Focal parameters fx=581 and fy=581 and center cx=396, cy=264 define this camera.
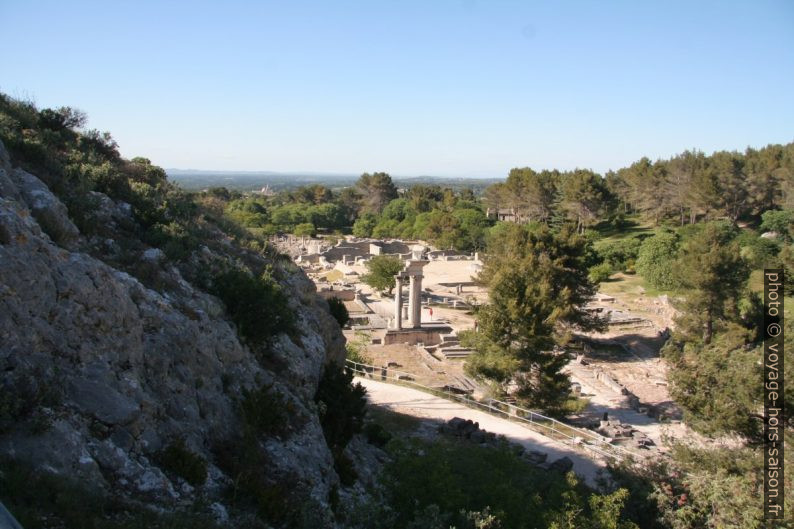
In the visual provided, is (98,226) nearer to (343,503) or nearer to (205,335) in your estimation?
(205,335)

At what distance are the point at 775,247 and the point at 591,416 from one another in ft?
104

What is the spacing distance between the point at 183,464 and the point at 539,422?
43.6 feet

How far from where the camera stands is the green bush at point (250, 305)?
10.7 meters

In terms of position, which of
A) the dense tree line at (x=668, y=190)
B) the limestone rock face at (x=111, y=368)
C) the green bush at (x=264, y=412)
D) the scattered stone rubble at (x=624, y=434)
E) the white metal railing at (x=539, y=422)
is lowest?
the scattered stone rubble at (x=624, y=434)

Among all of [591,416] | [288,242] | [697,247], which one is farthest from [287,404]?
[288,242]

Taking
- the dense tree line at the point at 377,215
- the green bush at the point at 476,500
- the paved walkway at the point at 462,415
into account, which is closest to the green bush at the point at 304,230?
the dense tree line at the point at 377,215

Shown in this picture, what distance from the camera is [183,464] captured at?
6824 millimetres

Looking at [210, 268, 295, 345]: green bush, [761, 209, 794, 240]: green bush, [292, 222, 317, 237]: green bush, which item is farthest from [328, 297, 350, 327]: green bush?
[292, 222, 317, 237]: green bush

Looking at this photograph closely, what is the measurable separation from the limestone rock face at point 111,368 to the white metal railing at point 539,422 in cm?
526

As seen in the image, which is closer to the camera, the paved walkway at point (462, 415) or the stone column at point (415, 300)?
the paved walkway at point (462, 415)

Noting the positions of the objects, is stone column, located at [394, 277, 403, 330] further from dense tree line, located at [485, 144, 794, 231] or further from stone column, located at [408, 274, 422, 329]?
dense tree line, located at [485, 144, 794, 231]

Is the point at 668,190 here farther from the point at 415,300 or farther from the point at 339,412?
the point at 339,412

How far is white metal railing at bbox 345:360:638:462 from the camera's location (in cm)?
1479

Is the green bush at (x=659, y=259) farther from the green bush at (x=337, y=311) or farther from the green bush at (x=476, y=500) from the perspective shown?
the green bush at (x=476, y=500)
